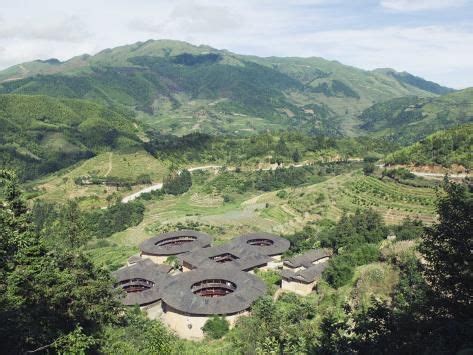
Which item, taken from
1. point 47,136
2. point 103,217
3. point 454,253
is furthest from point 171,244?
point 47,136

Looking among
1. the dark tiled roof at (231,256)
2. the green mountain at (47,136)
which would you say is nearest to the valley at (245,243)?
the dark tiled roof at (231,256)

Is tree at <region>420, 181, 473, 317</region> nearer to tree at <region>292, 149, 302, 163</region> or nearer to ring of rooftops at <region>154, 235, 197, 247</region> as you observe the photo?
ring of rooftops at <region>154, 235, 197, 247</region>

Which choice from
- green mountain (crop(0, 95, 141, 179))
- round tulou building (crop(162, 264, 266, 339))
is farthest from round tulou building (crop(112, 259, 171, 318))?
green mountain (crop(0, 95, 141, 179))

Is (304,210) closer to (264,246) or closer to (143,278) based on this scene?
(264,246)

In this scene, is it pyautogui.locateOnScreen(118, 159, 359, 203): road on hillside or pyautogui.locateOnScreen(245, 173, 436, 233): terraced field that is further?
pyautogui.locateOnScreen(118, 159, 359, 203): road on hillside

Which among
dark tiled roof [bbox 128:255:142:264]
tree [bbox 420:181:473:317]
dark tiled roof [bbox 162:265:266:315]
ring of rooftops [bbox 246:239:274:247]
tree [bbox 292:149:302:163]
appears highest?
tree [bbox 420:181:473:317]

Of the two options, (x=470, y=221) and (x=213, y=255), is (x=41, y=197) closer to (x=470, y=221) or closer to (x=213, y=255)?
(x=213, y=255)

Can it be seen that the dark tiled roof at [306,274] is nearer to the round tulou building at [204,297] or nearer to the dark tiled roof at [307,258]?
the dark tiled roof at [307,258]
